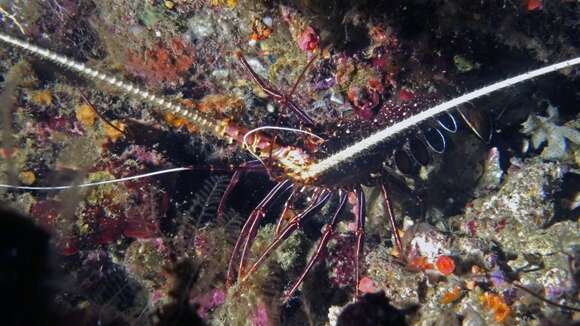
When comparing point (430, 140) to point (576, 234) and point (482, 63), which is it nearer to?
point (482, 63)

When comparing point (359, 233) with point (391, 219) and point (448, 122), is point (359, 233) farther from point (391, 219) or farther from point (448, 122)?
point (448, 122)

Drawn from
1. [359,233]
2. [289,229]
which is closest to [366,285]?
[359,233]

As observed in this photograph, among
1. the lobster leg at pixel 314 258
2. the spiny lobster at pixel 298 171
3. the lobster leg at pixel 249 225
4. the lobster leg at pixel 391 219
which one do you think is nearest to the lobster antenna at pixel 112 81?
the spiny lobster at pixel 298 171

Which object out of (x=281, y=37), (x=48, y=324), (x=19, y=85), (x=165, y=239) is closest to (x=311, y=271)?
(x=165, y=239)

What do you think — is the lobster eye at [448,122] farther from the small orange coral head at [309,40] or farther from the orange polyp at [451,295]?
the orange polyp at [451,295]

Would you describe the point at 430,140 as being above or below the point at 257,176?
above
